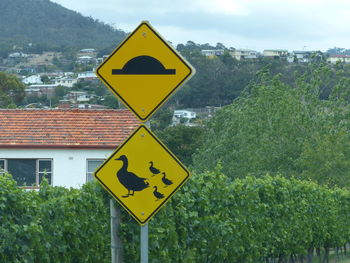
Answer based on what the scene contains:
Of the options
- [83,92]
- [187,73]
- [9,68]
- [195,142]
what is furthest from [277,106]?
[9,68]

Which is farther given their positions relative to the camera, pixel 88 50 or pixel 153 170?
pixel 88 50

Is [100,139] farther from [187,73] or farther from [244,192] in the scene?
[187,73]

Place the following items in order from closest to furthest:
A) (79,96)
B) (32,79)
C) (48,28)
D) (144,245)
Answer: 1. (144,245)
2. (79,96)
3. (32,79)
4. (48,28)

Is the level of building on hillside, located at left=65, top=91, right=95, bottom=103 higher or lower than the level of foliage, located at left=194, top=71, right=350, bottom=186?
lower

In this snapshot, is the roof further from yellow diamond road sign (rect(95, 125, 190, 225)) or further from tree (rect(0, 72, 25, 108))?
tree (rect(0, 72, 25, 108))

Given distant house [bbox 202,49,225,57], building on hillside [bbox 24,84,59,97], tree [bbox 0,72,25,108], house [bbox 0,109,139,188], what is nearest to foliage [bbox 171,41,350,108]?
distant house [bbox 202,49,225,57]

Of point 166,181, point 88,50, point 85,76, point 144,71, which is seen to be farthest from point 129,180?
point 88,50

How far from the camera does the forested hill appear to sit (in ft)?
497

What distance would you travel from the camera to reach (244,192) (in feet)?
62.0

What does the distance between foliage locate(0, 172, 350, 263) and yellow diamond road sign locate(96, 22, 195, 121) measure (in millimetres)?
2418

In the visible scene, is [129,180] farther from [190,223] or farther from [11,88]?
[11,88]

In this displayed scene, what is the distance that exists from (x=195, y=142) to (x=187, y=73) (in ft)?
195

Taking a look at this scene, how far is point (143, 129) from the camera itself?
877cm

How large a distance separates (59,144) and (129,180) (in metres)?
34.7
